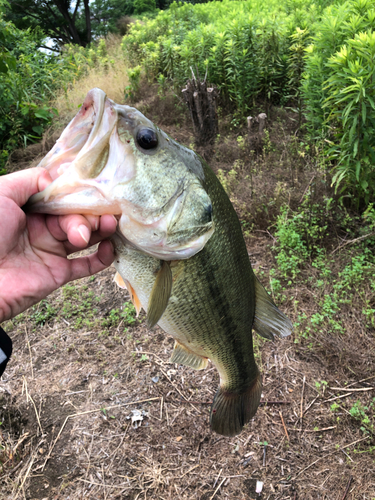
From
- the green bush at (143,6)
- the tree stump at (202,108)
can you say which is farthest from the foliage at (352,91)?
the green bush at (143,6)

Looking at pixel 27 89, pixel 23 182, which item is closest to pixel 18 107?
pixel 27 89

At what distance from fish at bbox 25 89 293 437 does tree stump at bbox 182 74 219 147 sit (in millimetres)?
4327

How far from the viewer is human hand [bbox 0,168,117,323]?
3.75 feet

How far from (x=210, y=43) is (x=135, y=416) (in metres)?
6.44

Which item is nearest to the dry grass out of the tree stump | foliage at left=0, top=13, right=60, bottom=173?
foliage at left=0, top=13, right=60, bottom=173

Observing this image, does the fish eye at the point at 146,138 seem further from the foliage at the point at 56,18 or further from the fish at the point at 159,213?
the foliage at the point at 56,18

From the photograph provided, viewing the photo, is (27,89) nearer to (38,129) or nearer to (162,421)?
(38,129)

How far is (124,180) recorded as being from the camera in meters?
1.07

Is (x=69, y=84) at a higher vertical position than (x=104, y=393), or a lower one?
higher

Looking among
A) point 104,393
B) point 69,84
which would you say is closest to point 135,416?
point 104,393

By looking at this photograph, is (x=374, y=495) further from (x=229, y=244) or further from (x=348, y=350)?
(x=229, y=244)

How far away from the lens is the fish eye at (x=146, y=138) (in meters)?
1.08

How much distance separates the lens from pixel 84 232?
1080 mm

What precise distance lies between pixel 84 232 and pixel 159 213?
0.24 metres
